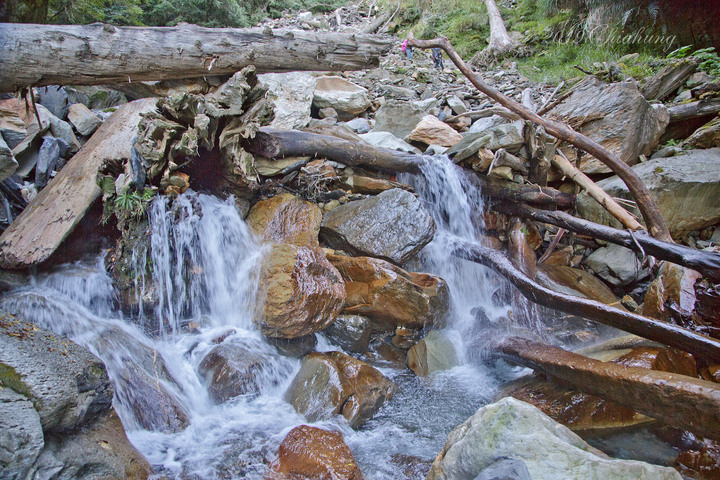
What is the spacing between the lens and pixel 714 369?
3.19 metres

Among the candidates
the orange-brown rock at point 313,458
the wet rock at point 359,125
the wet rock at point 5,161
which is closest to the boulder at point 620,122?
the wet rock at point 359,125

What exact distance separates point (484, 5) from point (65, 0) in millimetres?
13457

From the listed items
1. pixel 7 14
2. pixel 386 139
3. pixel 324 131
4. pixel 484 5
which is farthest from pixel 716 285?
pixel 484 5

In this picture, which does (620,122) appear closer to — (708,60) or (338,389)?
(708,60)

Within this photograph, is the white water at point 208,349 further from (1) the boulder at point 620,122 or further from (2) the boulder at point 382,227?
(1) the boulder at point 620,122

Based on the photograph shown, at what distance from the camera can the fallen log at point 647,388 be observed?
8.70 ft

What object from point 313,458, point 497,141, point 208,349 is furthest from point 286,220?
point 497,141

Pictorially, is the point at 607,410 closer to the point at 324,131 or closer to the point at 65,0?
the point at 324,131

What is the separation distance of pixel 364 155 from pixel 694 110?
558cm

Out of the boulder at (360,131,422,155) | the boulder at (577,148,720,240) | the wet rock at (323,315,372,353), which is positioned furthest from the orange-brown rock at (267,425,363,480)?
the boulder at (577,148,720,240)

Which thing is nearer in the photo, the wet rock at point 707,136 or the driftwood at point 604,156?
the driftwood at point 604,156

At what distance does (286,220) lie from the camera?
5.15 metres

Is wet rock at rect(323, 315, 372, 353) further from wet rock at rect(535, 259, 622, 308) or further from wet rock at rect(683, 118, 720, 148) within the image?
wet rock at rect(683, 118, 720, 148)

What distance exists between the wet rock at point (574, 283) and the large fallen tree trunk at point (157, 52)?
4.20 metres
